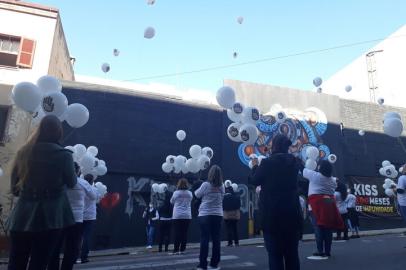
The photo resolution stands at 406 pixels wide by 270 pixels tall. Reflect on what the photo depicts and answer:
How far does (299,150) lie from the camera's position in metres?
17.5

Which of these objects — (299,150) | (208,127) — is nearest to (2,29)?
(208,127)

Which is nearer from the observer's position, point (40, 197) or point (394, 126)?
point (40, 197)

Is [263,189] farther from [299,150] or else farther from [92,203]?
[299,150]

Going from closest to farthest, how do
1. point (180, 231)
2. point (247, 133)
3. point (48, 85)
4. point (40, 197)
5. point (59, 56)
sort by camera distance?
point (40, 197) → point (48, 85) → point (180, 231) → point (247, 133) → point (59, 56)

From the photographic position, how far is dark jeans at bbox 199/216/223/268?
546 centimetres

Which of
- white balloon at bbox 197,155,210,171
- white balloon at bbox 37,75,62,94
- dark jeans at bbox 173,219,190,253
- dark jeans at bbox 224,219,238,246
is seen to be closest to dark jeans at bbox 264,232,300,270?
dark jeans at bbox 173,219,190,253

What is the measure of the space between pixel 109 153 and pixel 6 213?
393cm

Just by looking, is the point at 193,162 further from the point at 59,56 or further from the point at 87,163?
the point at 59,56

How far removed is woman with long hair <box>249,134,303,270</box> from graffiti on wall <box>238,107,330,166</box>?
1280 centimetres

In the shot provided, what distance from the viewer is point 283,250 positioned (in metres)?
3.64

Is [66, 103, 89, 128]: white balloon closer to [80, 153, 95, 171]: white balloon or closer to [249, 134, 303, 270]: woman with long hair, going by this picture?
[80, 153, 95, 171]: white balloon

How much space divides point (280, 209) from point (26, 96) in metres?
4.37

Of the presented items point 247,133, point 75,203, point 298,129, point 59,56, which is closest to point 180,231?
point 247,133

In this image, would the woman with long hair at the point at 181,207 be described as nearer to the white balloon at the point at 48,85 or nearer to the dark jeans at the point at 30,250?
the white balloon at the point at 48,85
